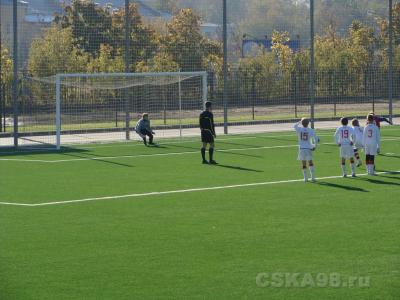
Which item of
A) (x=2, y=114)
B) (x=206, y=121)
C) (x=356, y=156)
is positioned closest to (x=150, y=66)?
(x=2, y=114)

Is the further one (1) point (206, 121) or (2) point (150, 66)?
(2) point (150, 66)

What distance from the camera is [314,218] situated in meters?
18.3

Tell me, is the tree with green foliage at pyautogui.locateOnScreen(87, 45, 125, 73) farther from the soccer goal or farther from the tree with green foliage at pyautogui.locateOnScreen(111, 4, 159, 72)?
the soccer goal

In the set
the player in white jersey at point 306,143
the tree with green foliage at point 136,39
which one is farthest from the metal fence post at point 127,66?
the player in white jersey at point 306,143

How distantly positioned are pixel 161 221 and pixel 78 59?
78.2ft

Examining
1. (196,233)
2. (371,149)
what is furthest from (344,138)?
(196,233)

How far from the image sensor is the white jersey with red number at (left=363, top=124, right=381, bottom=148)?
1013 inches

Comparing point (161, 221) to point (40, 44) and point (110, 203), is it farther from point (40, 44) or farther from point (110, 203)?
point (40, 44)

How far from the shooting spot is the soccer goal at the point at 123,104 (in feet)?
129

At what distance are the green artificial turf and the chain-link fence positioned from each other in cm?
1209

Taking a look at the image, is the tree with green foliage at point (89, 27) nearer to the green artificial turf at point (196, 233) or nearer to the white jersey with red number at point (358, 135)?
the green artificial turf at point (196, 233)

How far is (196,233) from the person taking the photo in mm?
16844

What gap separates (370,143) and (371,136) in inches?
14.1

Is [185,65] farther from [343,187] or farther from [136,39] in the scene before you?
[343,187]
